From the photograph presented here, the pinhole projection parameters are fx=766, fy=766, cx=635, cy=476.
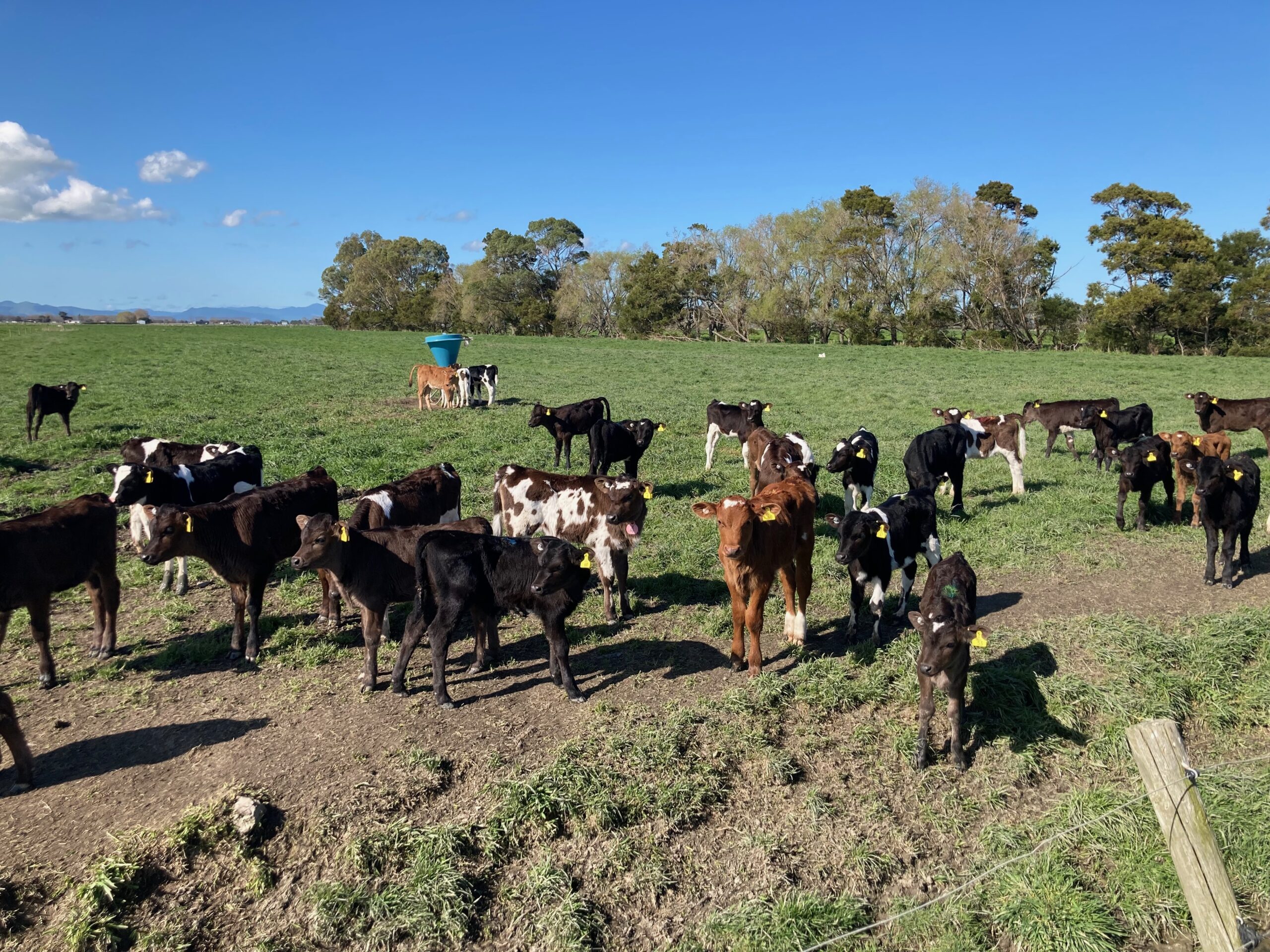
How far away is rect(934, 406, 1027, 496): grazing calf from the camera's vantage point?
47.0 ft

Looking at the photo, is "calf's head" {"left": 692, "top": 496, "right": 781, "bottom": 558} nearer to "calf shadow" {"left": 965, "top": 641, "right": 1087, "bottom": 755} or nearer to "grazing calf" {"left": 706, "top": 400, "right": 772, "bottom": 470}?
"calf shadow" {"left": 965, "top": 641, "right": 1087, "bottom": 755}

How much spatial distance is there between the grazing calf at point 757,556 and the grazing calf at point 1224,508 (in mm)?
5487

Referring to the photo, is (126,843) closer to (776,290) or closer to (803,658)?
(803,658)

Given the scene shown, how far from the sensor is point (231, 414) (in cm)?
2120

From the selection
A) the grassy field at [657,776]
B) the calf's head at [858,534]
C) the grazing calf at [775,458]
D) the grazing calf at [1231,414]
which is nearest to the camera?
the grassy field at [657,776]

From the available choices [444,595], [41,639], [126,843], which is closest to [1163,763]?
[444,595]

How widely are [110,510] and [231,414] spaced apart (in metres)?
14.9

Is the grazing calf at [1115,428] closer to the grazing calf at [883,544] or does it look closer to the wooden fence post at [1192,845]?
the grazing calf at [883,544]

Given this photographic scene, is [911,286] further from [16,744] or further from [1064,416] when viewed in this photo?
[16,744]

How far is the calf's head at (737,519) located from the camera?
7012 millimetres

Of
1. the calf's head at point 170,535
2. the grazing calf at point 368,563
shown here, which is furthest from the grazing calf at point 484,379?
the grazing calf at point 368,563

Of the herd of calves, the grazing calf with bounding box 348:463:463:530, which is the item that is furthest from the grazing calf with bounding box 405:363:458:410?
the grazing calf with bounding box 348:463:463:530

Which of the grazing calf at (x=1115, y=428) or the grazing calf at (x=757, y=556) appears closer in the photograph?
the grazing calf at (x=757, y=556)

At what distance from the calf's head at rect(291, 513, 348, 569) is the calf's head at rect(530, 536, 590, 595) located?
185 cm
